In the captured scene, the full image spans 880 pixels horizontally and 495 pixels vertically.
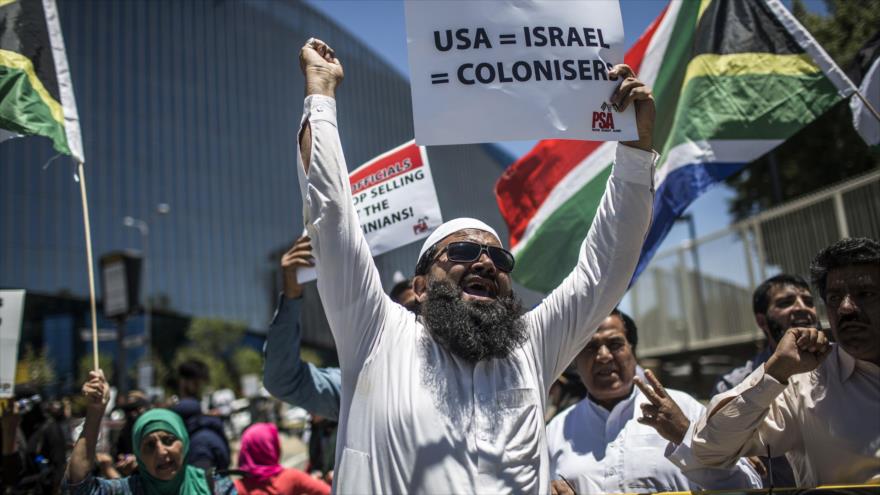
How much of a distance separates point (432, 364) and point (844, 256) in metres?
1.51

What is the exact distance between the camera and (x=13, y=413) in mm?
4332

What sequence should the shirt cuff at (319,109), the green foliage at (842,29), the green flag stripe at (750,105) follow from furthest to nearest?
1. the green foliage at (842,29)
2. the green flag stripe at (750,105)
3. the shirt cuff at (319,109)

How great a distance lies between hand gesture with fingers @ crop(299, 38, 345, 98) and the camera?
7.72ft

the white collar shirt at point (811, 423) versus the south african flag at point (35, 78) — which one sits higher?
the south african flag at point (35, 78)

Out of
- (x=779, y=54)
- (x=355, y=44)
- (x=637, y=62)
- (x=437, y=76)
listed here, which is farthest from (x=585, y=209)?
(x=355, y=44)

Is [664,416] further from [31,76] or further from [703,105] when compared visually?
[31,76]

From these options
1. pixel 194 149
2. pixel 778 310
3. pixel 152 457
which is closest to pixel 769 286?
pixel 778 310

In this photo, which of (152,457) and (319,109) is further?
(152,457)

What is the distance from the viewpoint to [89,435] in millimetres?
3129

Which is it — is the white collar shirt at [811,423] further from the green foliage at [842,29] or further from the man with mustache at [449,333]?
the green foliage at [842,29]

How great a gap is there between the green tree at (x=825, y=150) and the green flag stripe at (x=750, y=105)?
6.45 m

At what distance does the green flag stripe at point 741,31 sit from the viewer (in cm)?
432

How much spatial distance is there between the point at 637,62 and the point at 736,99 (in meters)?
0.77

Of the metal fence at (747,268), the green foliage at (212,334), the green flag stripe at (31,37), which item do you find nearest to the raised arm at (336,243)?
the green flag stripe at (31,37)
